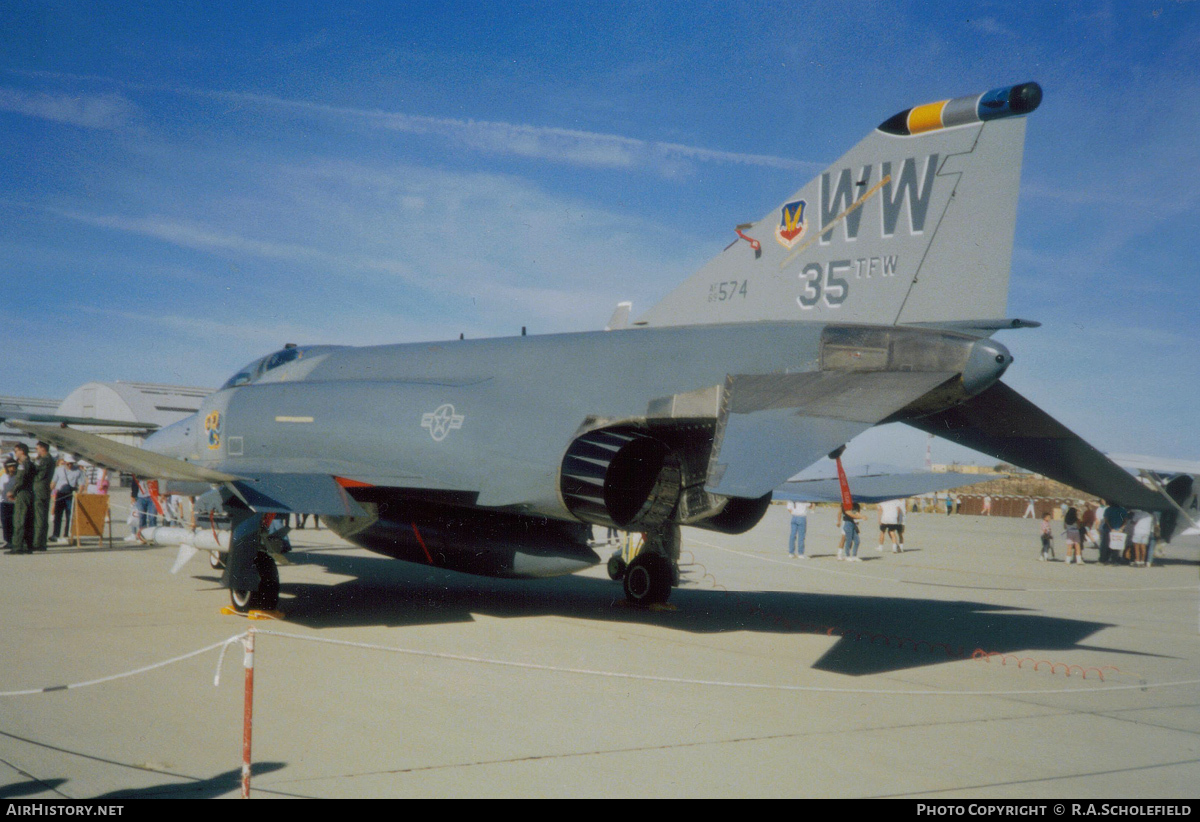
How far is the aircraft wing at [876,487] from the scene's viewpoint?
10641mm

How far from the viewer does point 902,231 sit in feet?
23.4

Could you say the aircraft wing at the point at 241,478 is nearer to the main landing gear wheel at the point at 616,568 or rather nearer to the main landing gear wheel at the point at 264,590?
the main landing gear wheel at the point at 264,590

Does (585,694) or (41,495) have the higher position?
(41,495)

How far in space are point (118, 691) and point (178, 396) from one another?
34.3m

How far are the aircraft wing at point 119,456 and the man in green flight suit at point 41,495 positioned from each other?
7.08 meters

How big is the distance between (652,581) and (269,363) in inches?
236

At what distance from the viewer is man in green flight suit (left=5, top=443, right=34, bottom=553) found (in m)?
14.3

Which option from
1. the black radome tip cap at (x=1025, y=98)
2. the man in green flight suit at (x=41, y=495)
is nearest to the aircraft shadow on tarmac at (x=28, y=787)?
the black radome tip cap at (x=1025, y=98)

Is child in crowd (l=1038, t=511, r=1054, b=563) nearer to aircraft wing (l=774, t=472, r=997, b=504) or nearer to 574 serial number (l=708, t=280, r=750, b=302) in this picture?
aircraft wing (l=774, t=472, r=997, b=504)

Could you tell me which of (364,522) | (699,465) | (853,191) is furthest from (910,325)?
(364,522)

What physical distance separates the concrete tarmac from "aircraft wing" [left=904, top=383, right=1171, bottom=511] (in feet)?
5.12

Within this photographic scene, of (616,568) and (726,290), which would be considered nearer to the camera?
(726,290)

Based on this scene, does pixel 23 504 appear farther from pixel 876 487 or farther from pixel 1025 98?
pixel 1025 98

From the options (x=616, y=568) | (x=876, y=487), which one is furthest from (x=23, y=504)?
(x=876, y=487)
